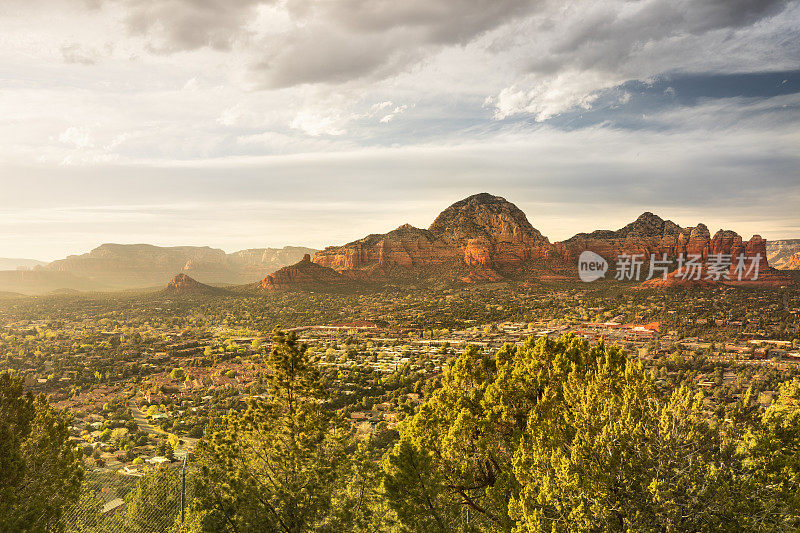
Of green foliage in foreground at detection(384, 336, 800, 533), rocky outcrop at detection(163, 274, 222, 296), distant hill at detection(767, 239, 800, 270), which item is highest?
distant hill at detection(767, 239, 800, 270)

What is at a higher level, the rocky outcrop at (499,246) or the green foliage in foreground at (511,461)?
the rocky outcrop at (499,246)

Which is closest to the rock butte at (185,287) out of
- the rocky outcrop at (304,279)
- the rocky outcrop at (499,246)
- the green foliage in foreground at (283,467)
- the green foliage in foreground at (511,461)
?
the rocky outcrop at (304,279)

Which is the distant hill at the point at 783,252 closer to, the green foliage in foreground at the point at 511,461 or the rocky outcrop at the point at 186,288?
the green foliage in foreground at the point at 511,461

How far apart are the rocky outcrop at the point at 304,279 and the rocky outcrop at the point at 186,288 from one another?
55.5ft

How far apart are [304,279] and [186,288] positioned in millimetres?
40697

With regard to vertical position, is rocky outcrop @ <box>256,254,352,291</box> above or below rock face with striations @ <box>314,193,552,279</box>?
below

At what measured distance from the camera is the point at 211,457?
1059 cm

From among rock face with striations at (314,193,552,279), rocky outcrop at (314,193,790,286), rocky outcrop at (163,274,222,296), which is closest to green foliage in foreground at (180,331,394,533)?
rocky outcrop at (314,193,790,286)

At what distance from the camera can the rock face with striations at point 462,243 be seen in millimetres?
163125

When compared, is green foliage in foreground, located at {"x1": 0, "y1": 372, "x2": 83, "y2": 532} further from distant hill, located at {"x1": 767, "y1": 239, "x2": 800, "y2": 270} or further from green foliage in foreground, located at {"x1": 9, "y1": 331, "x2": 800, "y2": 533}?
distant hill, located at {"x1": 767, "y1": 239, "x2": 800, "y2": 270}

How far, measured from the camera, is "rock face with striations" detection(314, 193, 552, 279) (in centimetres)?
16312

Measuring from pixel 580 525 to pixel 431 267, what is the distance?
158664 millimetres

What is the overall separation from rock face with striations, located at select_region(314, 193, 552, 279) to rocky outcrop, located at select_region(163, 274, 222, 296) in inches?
2127

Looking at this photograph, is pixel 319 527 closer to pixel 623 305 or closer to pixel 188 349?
pixel 188 349
